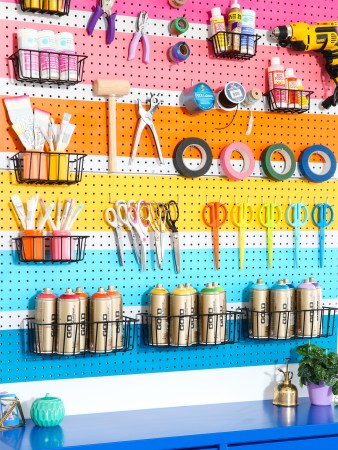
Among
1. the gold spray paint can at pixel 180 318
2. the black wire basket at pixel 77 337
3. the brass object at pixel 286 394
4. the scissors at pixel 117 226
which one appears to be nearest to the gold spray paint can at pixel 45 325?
the black wire basket at pixel 77 337

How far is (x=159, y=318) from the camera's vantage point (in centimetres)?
310

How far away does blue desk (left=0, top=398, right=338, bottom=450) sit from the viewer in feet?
8.74

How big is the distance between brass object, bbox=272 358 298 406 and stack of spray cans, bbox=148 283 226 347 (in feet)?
1.07

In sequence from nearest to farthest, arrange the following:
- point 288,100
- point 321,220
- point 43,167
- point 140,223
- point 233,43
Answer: point 43,167, point 140,223, point 233,43, point 288,100, point 321,220

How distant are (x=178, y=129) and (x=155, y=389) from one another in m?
1.06

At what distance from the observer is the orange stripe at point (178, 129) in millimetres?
3093

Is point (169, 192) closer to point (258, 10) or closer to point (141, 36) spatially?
point (141, 36)

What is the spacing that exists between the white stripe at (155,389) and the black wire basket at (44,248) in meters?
0.49

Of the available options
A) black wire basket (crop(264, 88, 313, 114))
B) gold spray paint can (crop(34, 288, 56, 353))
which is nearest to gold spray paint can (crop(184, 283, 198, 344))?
gold spray paint can (crop(34, 288, 56, 353))

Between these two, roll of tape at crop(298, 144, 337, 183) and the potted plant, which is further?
roll of tape at crop(298, 144, 337, 183)

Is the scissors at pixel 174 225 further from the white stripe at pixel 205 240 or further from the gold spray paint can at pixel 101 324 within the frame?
the gold spray paint can at pixel 101 324

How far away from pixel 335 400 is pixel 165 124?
1.33m

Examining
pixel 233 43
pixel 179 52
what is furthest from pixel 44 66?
pixel 233 43

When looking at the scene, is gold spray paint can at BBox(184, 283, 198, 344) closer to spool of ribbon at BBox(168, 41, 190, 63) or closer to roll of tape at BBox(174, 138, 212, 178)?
roll of tape at BBox(174, 138, 212, 178)
